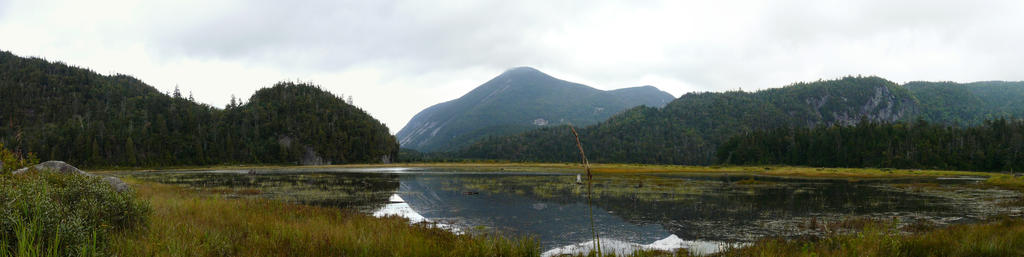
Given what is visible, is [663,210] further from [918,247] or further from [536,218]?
[918,247]

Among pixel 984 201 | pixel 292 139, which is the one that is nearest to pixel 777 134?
pixel 984 201

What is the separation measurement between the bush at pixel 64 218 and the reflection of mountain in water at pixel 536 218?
1040 centimetres

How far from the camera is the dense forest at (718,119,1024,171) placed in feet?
348

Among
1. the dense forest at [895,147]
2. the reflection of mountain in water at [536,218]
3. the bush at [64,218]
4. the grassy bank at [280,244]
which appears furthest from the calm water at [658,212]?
the dense forest at [895,147]

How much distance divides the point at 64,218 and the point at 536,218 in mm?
15611

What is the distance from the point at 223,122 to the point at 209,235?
216 metres

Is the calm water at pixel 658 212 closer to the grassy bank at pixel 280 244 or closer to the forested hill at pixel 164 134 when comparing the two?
the grassy bank at pixel 280 244

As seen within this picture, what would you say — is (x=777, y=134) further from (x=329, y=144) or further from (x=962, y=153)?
(x=329, y=144)

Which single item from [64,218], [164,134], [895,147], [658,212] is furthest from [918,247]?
[164,134]

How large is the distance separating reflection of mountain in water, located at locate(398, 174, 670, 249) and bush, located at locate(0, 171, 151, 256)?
10405mm

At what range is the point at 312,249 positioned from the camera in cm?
874

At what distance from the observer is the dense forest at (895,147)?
106 metres

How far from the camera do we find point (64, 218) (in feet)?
24.1

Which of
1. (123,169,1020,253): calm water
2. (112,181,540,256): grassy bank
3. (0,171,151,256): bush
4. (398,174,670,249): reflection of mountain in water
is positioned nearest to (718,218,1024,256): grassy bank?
(123,169,1020,253): calm water
